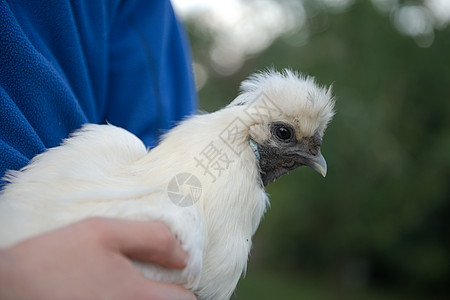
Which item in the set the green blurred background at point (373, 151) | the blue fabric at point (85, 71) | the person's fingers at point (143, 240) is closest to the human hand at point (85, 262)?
the person's fingers at point (143, 240)

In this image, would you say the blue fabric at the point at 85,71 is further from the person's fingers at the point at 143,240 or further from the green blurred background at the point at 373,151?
the green blurred background at the point at 373,151

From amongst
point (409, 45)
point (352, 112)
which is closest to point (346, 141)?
point (352, 112)

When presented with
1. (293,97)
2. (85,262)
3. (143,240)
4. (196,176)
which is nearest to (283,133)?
(293,97)

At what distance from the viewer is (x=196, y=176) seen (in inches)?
55.7

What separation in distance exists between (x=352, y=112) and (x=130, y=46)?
22.9 feet

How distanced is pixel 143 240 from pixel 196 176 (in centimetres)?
40

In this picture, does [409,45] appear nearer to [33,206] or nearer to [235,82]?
[235,82]

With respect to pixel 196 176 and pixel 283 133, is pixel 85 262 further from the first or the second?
pixel 283 133

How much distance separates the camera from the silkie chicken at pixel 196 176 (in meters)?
1.21

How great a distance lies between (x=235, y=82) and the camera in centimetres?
1480

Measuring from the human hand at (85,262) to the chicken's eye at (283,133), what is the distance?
703 mm

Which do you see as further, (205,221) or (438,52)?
(438,52)

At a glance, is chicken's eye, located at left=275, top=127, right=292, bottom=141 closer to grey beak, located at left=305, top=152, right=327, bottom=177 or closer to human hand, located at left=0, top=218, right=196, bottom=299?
grey beak, located at left=305, top=152, right=327, bottom=177

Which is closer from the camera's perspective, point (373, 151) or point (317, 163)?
point (317, 163)
